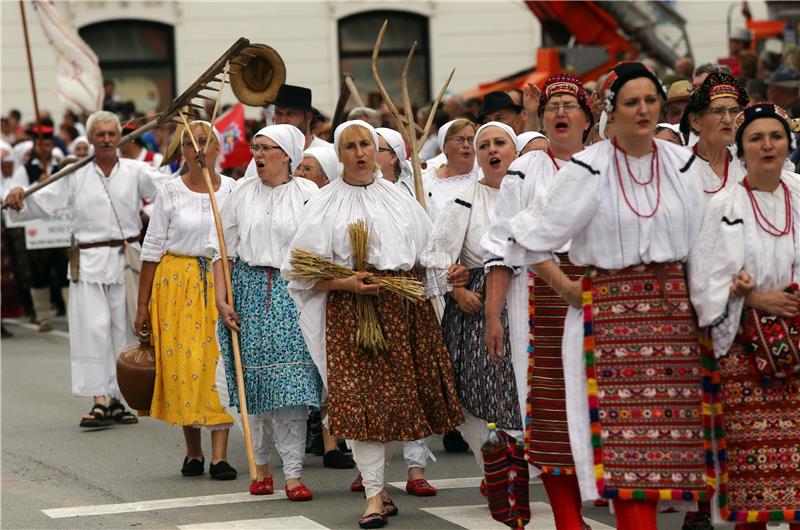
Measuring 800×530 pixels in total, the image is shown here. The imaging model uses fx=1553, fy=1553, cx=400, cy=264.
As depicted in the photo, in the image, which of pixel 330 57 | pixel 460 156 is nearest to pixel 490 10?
pixel 330 57

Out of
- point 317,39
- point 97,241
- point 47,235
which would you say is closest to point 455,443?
point 97,241

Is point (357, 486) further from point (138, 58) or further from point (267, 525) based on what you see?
point (138, 58)

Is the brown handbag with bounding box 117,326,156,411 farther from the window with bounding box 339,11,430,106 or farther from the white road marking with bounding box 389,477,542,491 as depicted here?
the window with bounding box 339,11,430,106

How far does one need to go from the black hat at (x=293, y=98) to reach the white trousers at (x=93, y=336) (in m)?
2.27

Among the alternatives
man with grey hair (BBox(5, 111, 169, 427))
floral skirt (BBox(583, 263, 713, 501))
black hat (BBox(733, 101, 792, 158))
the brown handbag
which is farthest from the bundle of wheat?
man with grey hair (BBox(5, 111, 169, 427))

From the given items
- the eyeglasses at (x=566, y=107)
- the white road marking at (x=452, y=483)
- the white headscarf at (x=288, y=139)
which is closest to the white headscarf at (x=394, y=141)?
the white headscarf at (x=288, y=139)

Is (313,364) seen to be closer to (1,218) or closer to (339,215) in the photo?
(339,215)

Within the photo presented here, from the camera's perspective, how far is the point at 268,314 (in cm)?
863

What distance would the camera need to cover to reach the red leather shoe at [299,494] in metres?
8.41

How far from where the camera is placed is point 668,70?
2322cm

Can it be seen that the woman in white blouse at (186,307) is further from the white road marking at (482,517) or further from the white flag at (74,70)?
the white flag at (74,70)

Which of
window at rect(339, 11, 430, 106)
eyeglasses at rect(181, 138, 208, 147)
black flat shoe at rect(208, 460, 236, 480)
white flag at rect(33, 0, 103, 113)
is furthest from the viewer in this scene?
window at rect(339, 11, 430, 106)

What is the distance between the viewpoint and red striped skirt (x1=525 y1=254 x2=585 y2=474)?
6.43m

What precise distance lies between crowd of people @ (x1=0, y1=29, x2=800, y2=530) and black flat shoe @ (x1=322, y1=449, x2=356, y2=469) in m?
0.01
